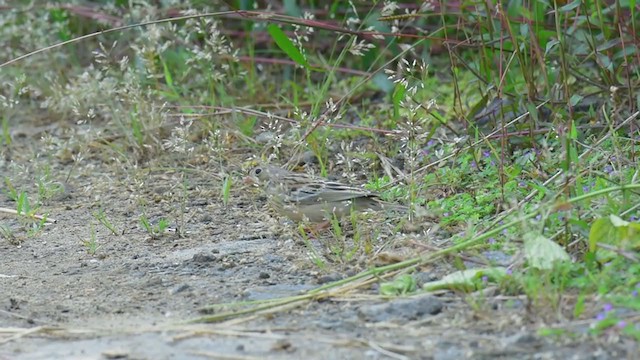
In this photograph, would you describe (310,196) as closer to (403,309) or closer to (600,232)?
(403,309)

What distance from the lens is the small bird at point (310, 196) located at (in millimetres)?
5438

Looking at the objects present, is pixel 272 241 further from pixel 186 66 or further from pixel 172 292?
pixel 186 66

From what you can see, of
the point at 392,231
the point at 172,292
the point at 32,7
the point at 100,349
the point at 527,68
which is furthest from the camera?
the point at 32,7

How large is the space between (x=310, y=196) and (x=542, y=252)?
1.79 m

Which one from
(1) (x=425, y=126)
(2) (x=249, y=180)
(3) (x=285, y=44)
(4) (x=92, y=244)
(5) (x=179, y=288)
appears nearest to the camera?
(5) (x=179, y=288)

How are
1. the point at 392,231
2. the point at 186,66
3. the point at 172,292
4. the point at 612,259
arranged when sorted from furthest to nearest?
the point at 186,66
the point at 392,231
the point at 172,292
the point at 612,259

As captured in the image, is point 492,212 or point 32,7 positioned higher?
point 32,7

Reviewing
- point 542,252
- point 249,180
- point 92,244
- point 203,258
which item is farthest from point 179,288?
point 542,252

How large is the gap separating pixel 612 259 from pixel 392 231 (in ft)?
3.71

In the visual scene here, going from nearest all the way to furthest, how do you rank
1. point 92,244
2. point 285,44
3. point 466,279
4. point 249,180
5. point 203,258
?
point 466,279 → point 203,258 → point 92,244 → point 249,180 → point 285,44

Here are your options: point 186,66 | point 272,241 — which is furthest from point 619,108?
point 186,66

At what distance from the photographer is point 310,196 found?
18.6 ft

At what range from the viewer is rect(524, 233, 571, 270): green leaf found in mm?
4059

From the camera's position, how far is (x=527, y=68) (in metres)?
5.95
